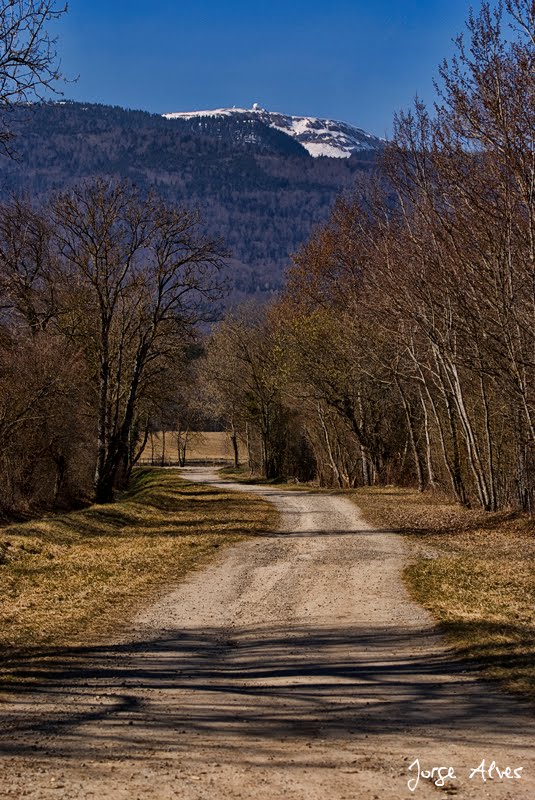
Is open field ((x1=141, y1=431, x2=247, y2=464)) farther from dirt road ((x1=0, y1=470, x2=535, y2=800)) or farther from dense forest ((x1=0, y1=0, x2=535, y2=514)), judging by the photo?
dirt road ((x1=0, y1=470, x2=535, y2=800))

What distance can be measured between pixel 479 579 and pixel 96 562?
6.76 meters

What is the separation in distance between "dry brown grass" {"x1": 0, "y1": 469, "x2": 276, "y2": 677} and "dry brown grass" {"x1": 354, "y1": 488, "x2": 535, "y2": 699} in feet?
13.4

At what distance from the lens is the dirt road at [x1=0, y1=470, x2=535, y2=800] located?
185 inches

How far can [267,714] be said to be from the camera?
19.7 feet

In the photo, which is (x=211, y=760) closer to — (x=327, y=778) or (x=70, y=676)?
(x=327, y=778)

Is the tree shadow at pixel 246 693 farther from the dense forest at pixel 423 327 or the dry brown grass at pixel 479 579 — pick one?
the dense forest at pixel 423 327

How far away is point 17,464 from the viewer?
2534 centimetres

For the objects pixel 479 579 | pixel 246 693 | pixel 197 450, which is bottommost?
pixel 197 450

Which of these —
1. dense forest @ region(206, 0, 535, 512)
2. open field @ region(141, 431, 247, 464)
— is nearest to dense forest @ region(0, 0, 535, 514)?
dense forest @ region(206, 0, 535, 512)

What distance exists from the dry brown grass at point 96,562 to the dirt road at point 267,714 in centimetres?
77

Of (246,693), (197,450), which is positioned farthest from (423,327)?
(197,450)

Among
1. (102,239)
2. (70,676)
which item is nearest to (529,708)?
(70,676)

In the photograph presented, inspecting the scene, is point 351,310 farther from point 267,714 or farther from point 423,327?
point 267,714

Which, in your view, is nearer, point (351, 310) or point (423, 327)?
point (423, 327)
